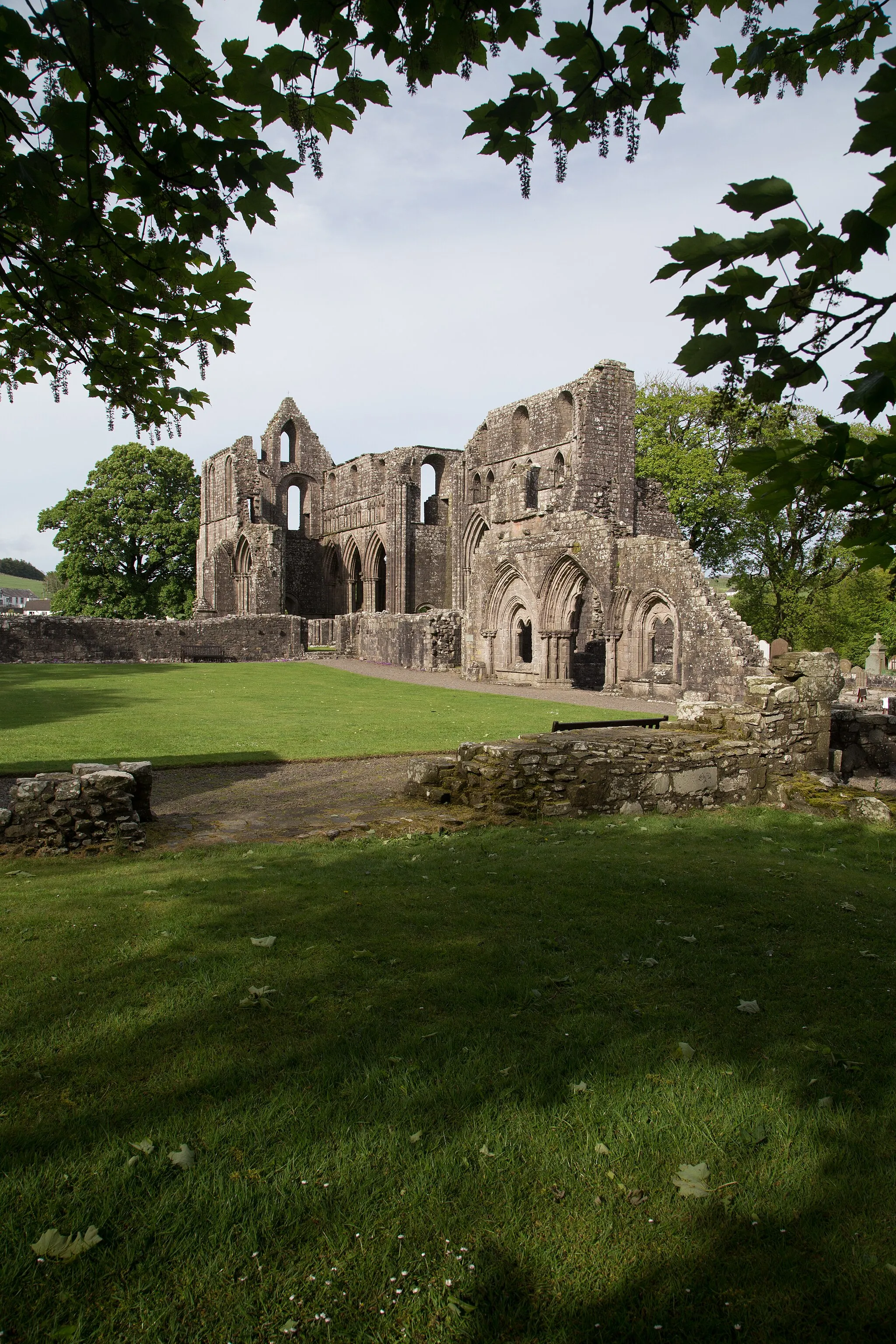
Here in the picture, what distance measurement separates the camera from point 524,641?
122 feet

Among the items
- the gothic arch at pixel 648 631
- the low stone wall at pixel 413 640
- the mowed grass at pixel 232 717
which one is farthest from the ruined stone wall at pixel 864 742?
the low stone wall at pixel 413 640

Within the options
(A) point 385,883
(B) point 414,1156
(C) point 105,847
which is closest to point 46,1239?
(B) point 414,1156

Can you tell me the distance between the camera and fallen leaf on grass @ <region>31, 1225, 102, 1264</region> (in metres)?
2.36

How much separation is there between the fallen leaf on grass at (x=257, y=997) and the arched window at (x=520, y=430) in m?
39.5

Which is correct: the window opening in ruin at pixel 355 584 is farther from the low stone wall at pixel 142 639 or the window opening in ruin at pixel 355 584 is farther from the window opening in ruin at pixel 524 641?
the window opening in ruin at pixel 524 641

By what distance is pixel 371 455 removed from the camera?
51.6 m

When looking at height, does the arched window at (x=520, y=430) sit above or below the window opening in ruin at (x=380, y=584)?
above

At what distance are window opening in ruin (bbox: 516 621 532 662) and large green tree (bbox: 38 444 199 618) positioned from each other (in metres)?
22.3

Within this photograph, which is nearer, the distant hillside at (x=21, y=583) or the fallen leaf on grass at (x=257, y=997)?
the fallen leaf on grass at (x=257, y=997)

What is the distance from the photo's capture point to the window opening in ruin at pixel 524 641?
32.0 m

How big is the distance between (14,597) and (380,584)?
121m

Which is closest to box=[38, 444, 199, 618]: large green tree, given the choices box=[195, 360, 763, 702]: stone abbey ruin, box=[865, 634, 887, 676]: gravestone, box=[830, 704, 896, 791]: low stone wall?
box=[195, 360, 763, 702]: stone abbey ruin

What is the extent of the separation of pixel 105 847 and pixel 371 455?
4620 cm

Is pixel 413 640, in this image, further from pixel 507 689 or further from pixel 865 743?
pixel 865 743
